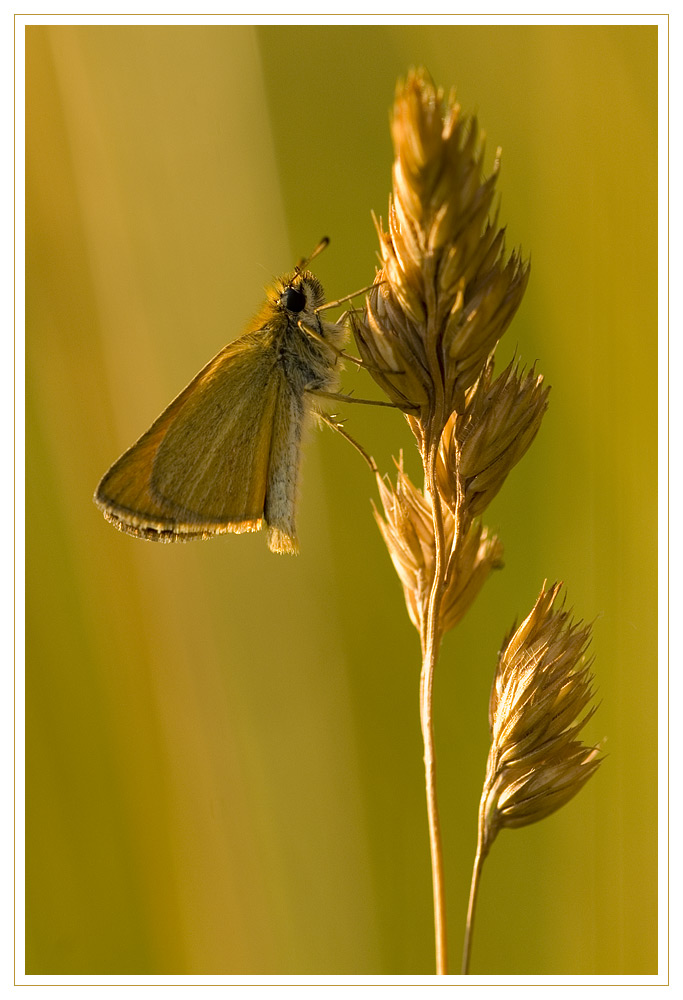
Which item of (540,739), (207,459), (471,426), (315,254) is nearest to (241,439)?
(207,459)

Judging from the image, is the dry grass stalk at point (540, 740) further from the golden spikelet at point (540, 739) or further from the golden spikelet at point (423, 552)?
the golden spikelet at point (423, 552)

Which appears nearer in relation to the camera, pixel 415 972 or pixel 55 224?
pixel 415 972

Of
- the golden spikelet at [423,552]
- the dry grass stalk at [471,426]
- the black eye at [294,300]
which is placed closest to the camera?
the dry grass stalk at [471,426]

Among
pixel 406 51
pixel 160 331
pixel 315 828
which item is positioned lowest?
pixel 315 828

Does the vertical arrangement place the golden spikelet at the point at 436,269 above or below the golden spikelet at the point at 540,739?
above

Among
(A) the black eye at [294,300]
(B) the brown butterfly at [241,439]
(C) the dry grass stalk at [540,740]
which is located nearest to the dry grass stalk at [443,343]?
(C) the dry grass stalk at [540,740]

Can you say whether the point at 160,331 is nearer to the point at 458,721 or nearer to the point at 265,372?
the point at 265,372

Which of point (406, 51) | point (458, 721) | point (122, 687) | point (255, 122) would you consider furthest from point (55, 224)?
point (458, 721)
